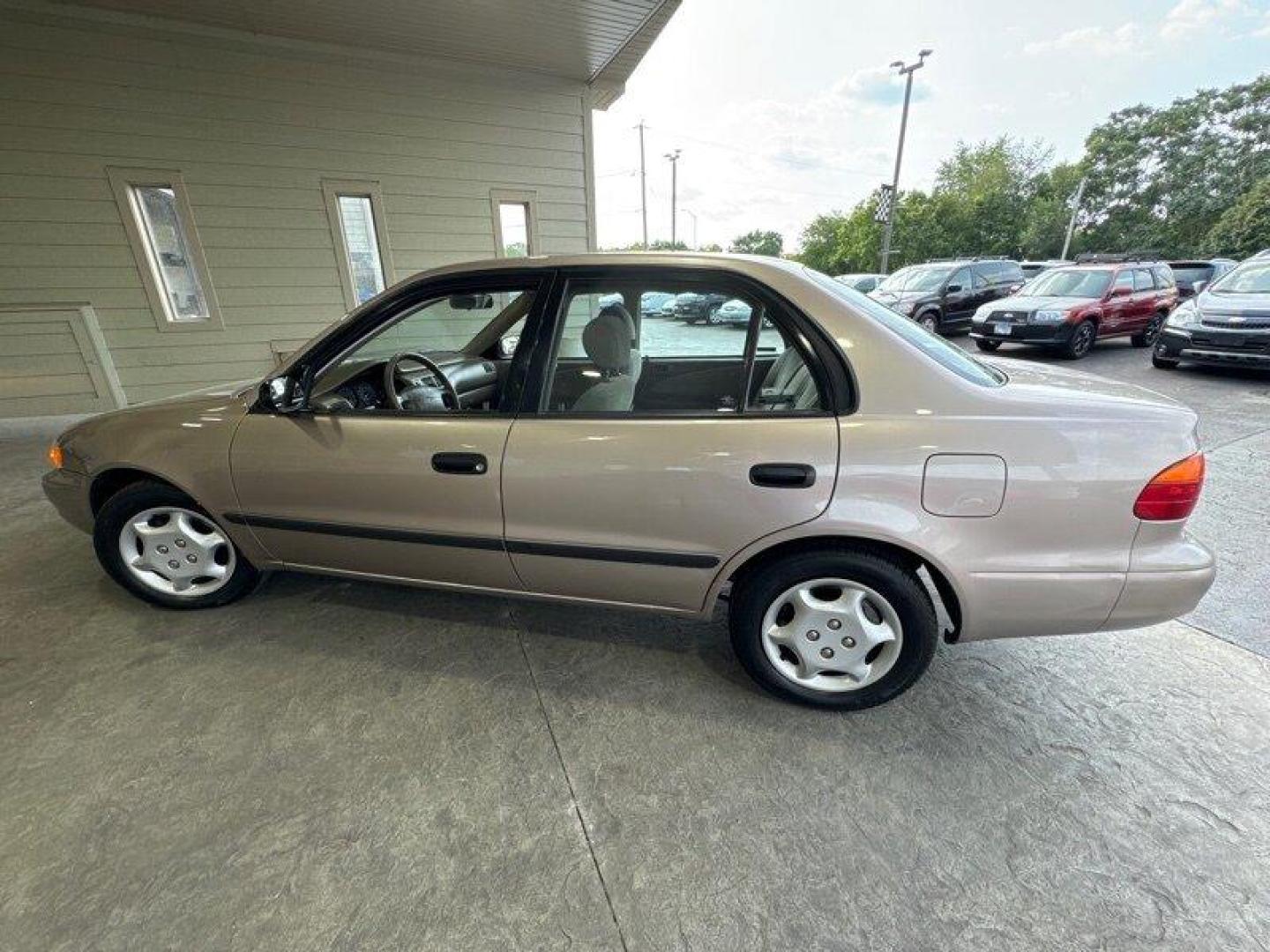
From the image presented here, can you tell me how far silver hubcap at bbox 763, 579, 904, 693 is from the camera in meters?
1.86

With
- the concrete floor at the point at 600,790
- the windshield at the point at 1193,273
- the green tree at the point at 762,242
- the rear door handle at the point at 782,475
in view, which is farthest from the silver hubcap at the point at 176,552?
the green tree at the point at 762,242

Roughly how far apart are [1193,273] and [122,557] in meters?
19.6

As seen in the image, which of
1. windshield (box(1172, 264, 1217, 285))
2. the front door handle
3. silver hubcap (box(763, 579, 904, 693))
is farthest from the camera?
windshield (box(1172, 264, 1217, 285))

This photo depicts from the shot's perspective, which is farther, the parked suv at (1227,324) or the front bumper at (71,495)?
the parked suv at (1227,324)

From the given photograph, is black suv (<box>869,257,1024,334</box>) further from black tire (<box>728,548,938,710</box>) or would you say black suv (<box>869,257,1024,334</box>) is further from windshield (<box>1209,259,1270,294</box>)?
black tire (<box>728,548,938,710</box>)

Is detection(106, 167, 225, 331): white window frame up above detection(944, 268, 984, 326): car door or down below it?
above

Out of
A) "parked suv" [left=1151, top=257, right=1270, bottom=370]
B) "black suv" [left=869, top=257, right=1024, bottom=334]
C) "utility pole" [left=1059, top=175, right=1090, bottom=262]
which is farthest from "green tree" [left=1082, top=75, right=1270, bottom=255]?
"parked suv" [left=1151, top=257, right=1270, bottom=370]

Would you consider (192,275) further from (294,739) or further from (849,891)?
(849,891)

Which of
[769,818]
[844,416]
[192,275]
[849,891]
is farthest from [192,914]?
[192,275]

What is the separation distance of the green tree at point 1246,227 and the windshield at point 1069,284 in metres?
24.7

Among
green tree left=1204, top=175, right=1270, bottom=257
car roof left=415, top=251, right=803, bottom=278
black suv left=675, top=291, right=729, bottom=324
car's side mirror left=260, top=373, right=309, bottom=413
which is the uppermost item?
green tree left=1204, top=175, right=1270, bottom=257

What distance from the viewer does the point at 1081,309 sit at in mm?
8219

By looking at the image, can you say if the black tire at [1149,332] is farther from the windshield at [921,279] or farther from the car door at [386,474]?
the car door at [386,474]

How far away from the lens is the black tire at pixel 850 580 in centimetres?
178
